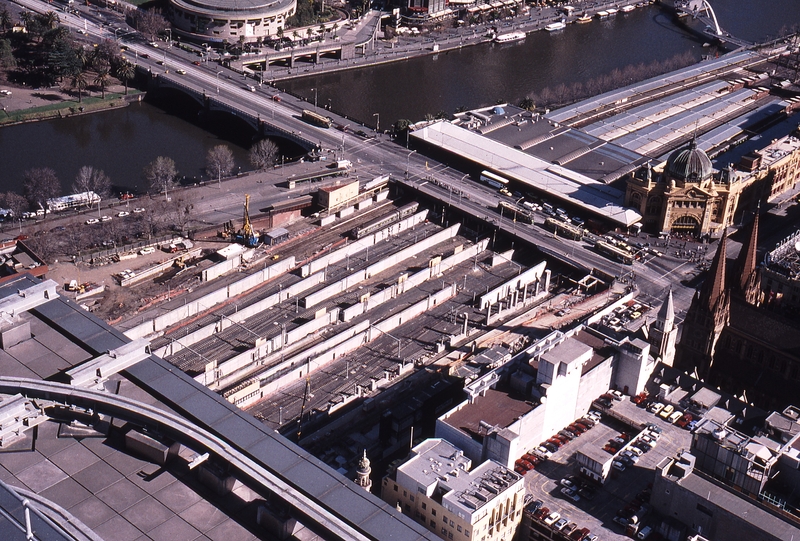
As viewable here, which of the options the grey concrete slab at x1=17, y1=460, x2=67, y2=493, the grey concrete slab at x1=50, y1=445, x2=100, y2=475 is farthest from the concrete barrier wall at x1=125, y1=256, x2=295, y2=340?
the grey concrete slab at x1=17, y1=460, x2=67, y2=493

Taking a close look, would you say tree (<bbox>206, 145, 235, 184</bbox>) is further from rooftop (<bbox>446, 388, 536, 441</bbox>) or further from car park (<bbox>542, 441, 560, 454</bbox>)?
car park (<bbox>542, 441, 560, 454</bbox>)

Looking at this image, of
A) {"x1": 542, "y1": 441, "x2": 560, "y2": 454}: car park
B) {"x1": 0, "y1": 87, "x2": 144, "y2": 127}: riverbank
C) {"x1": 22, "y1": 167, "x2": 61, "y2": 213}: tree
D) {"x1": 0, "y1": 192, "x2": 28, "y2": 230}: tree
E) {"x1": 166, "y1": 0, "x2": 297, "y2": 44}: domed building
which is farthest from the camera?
{"x1": 166, "y1": 0, "x2": 297, "y2": 44}: domed building

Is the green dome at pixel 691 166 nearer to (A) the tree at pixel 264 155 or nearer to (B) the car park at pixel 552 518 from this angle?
(A) the tree at pixel 264 155

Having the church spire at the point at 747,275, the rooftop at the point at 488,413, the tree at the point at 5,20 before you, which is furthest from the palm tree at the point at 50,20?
the church spire at the point at 747,275

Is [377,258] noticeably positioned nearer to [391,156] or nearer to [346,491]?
[391,156]

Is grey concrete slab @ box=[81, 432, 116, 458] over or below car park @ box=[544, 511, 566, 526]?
over

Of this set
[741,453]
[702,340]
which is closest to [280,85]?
[702,340]
